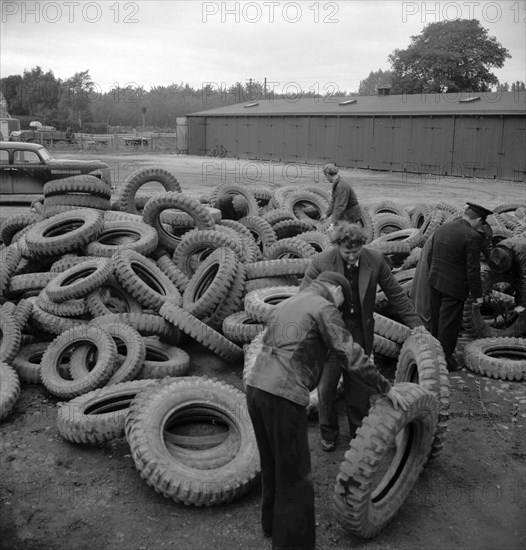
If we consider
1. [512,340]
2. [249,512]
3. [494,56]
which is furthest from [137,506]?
[494,56]

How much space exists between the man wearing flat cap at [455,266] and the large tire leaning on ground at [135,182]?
548 centimetres

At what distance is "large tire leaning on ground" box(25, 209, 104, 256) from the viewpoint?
8383 millimetres

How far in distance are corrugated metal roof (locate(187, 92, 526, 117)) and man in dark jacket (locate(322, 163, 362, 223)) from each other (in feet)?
68.2

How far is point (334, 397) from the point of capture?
16.9 ft

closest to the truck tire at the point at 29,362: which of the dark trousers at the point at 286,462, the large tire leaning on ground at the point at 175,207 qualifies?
the large tire leaning on ground at the point at 175,207

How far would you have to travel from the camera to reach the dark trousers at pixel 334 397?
4.93 meters

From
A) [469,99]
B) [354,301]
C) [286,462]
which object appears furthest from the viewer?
[469,99]

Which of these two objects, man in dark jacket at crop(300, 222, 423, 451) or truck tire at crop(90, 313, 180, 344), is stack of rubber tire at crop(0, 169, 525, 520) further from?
man in dark jacket at crop(300, 222, 423, 451)

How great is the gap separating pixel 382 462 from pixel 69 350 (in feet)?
12.5

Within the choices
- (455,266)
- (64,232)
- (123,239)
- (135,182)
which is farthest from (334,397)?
(135,182)

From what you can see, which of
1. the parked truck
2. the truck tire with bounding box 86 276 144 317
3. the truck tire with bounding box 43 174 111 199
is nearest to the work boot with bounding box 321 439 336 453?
the truck tire with bounding box 86 276 144 317

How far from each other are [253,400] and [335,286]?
2.77 feet

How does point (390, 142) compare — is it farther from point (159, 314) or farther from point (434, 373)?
point (434, 373)

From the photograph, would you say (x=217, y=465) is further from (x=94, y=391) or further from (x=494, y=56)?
(x=494, y=56)
